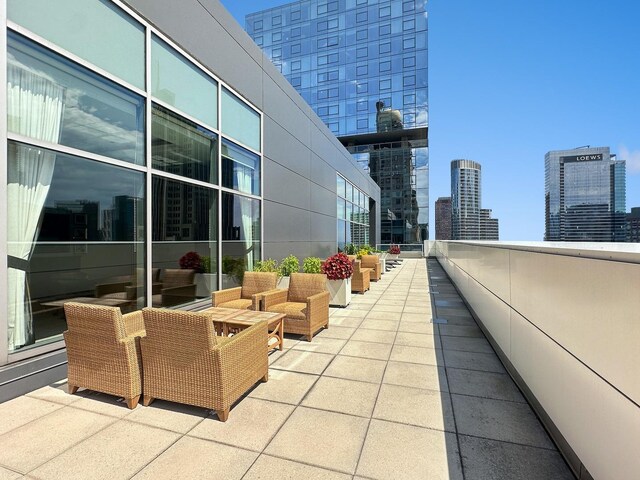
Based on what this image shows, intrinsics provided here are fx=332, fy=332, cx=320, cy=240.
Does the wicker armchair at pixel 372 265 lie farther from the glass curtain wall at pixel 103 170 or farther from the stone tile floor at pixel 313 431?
the stone tile floor at pixel 313 431

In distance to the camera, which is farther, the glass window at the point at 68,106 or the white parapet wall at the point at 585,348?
the glass window at the point at 68,106

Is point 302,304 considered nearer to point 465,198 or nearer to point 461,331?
point 461,331

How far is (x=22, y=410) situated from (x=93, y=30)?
13.8ft

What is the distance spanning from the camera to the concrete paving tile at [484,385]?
128 inches

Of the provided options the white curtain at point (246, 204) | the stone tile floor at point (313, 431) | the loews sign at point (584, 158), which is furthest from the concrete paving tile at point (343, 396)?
the loews sign at point (584, 158)

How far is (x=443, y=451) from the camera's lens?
236cm

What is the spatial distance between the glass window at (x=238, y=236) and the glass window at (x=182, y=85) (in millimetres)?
1618

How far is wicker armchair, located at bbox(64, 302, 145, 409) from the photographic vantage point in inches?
114

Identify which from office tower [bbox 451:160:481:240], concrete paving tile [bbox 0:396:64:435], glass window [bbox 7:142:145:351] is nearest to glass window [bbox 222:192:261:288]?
glass window [bbox 7:142:145:351]

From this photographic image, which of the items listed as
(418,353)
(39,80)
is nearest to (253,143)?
(39,80)

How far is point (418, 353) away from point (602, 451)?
275cm

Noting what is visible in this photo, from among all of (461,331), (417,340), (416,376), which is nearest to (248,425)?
(416,376)

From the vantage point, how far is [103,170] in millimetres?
4203

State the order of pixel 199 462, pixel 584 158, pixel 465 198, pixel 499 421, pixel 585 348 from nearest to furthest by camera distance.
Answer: pixel 585 348 → pixel 199 462 → pixel 499 421 → pixel 584 158 → pixel 465 198
